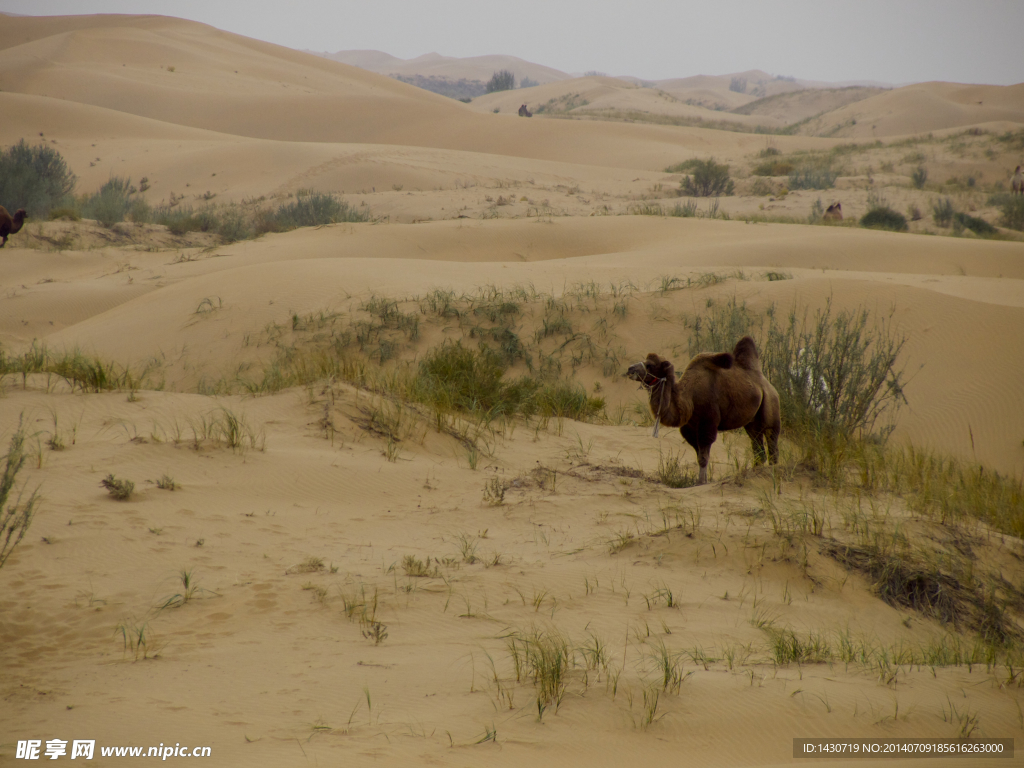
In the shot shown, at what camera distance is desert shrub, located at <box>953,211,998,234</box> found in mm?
20344

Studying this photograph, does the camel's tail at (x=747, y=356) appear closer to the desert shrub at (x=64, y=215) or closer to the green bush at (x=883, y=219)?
the green bush at (x=883, y=219)

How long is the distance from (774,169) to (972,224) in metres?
10.9

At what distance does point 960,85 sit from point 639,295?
64.0 meters

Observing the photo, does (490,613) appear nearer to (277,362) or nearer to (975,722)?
(975,722)

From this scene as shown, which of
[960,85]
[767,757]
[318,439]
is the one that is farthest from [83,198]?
[960,85]

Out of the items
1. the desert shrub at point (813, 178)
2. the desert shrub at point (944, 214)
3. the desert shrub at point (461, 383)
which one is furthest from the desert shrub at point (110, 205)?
the desert shrub at point (944, 214)

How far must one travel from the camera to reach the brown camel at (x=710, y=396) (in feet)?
16.5

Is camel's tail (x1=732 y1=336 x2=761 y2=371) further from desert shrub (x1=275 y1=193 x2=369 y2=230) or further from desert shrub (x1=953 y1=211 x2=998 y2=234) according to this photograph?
desert shrub (x1=953 y1=211 x2=998 y2=234)

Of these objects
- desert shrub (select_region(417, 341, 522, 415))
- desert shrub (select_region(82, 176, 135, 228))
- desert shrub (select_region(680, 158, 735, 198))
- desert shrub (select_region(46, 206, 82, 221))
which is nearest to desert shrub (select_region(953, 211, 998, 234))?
desert shrub (select_region(680, 158, 735, 198))

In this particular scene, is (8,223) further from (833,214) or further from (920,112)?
(920,112)

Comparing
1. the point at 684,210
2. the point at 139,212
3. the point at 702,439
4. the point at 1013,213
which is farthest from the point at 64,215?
the point at 1013,213

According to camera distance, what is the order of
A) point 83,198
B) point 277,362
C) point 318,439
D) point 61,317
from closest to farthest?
point 318,439
point 277,362
point 61,317
point 83,198

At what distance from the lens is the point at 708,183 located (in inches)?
1105

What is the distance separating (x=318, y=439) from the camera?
6.22 metres
